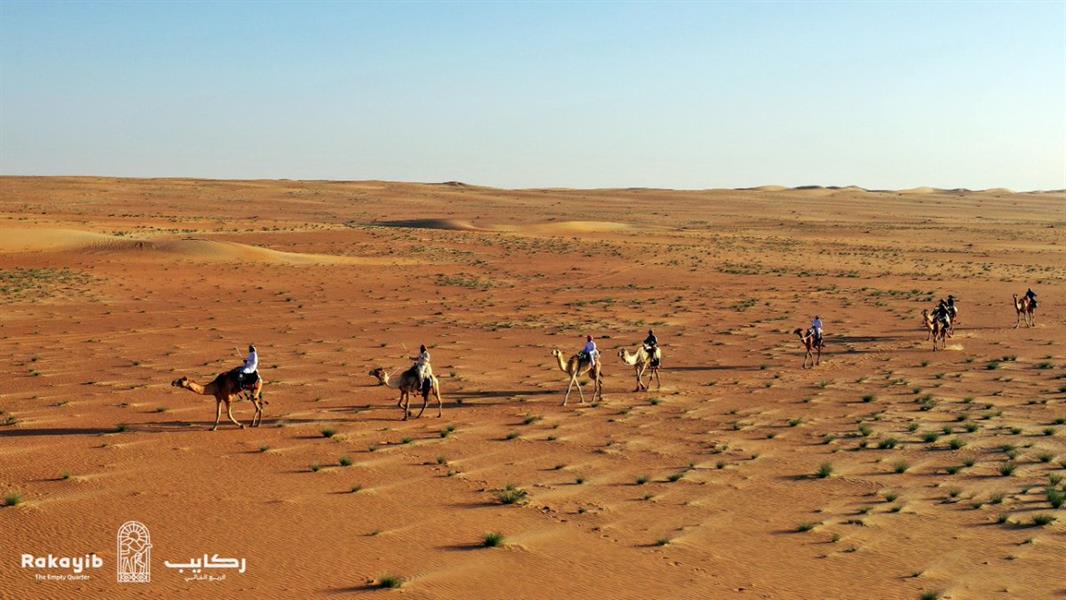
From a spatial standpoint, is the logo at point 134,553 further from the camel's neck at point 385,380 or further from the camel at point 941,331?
the camel at point 941,331

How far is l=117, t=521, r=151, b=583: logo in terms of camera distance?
11732 mm

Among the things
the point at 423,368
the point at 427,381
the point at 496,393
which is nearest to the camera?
the point at 423,368

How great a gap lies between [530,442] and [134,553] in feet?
27.0

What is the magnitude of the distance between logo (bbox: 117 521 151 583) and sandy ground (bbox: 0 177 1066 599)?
0.17 m

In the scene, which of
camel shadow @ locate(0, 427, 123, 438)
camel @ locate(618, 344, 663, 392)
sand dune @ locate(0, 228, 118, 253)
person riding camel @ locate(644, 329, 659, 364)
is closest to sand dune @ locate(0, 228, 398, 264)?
sand dune @ locate(0, 228, 118, 253)

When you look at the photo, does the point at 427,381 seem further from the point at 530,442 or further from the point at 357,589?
the point at 357,589

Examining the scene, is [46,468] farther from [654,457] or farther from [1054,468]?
[1054,468]

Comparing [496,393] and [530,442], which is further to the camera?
[496,393]

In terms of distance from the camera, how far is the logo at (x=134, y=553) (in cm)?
1173

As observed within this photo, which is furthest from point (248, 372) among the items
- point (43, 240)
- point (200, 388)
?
point (43, 240)

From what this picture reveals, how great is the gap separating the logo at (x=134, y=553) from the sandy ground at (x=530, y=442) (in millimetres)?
168

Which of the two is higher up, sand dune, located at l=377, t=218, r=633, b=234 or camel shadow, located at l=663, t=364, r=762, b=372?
sand dune, located at l=377, t=218, r=633, b=234

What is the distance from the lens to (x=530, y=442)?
61.9 feet

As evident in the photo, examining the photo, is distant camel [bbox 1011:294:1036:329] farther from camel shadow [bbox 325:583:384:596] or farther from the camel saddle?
camel shadow [bbox 325:583:384:596]
